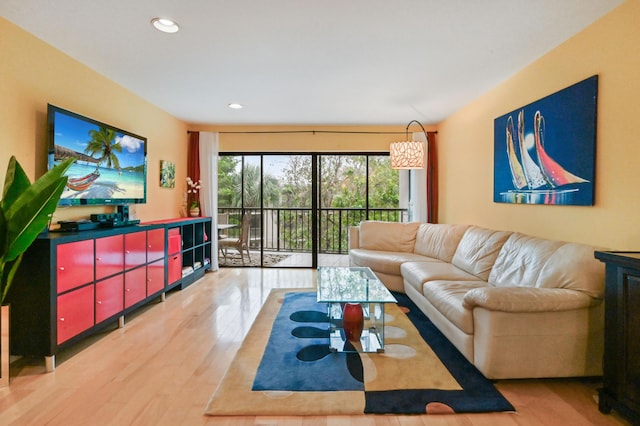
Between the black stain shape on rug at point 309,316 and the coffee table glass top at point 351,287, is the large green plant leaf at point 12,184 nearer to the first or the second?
the coffee table glass top at point 351,287

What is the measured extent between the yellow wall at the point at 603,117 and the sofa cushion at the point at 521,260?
0.81ft

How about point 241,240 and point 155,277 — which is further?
point 241,240

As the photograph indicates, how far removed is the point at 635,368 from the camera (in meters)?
1.64

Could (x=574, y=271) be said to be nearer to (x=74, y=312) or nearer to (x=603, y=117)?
(x=603, y=117)

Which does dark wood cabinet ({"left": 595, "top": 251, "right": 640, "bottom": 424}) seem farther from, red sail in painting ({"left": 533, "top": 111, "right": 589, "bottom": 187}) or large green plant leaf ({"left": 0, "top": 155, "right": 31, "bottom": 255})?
large green plant leaf ({"left": 0, "top": 155, "right": 31, "bottom": 255})

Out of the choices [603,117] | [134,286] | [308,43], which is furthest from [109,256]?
[603,117]

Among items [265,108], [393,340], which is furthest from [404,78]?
[393,340]

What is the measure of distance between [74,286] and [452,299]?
276cm

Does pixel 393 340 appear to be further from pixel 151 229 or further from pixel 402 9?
pixel 151 229

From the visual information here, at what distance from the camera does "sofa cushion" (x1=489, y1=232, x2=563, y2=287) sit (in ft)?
7.87

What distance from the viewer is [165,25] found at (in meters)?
2.37

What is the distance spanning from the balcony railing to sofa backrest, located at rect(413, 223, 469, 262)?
1121 mm

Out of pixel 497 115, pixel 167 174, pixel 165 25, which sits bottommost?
pixel 167 174

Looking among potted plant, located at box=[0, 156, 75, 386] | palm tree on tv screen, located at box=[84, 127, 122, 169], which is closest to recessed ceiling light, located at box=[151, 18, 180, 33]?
potted plant, located at box=[0, 156, 75, 386]
